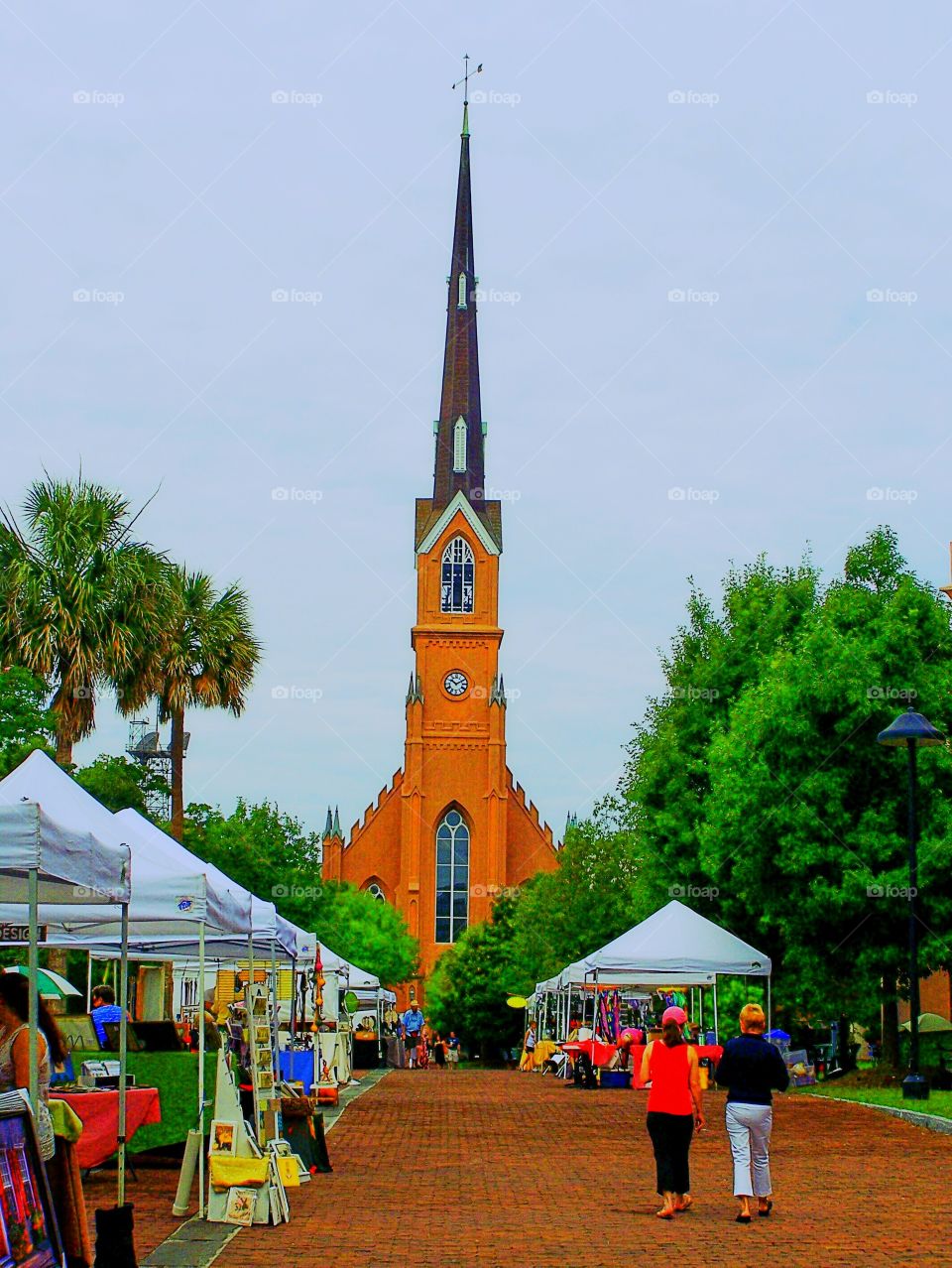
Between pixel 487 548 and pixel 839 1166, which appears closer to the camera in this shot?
pixel 839 1166

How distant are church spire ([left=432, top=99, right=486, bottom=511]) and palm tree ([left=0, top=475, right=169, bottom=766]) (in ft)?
189

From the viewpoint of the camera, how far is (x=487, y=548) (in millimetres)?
88000

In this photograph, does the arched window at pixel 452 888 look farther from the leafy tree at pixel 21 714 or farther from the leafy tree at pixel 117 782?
the leafy tree at pixel 21 714

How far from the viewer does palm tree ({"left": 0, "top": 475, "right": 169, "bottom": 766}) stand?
30.3m

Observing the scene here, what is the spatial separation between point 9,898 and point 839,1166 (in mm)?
7878

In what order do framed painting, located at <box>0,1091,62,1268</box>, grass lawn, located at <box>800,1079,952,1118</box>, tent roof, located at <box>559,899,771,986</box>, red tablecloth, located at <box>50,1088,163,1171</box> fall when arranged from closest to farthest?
framed painting, located at <box>0,1091,62,1268</box>, red tablecloth, located at <box>50,1088,163,1171</box>, grass lawn, located at <box>800,1079,952,1118</box>, tent roof, located at <box>559,899,771,986</box>

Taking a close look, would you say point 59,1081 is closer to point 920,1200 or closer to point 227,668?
point 920,1200

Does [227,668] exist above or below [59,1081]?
above

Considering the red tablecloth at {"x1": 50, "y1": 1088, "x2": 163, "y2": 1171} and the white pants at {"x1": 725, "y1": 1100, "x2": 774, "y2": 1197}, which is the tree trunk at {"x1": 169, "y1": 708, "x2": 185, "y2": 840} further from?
the white pants at {"x1": 725, "y1": 1100, "x2": 774, "y2": 1197}

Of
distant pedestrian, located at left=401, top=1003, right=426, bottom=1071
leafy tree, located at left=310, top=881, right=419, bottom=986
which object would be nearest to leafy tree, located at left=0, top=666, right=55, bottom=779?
distant pedestrian, located at left=401, top=1003, right=426, bottom=1071

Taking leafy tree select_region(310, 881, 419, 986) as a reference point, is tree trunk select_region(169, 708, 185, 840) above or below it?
above

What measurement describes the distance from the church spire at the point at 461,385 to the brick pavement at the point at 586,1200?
68.3 metres

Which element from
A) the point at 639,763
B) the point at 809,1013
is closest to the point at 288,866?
the point at 639,763

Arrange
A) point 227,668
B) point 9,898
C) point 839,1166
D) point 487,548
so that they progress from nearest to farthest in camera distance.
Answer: point 9,898 < point 839,1166 < point 227,668 < point 487,548
